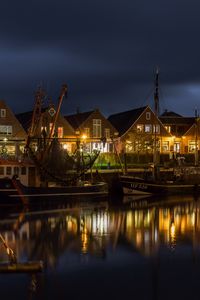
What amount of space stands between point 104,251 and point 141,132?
51.4 metres

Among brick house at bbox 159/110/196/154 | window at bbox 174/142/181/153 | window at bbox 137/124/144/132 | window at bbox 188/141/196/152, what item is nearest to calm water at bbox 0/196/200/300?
window at bbox 137/124/144/132

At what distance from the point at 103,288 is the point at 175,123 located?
65.0 metres

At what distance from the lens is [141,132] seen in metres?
76.1

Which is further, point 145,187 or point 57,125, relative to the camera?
point 57,125

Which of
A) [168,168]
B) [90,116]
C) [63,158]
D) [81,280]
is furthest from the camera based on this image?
[90,116]

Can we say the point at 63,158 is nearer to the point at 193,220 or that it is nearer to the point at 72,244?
the point at 193,220

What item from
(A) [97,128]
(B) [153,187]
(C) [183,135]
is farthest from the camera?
(C) [183,135]

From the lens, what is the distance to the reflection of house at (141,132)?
74125 millimetres

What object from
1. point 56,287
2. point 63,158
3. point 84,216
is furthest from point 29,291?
point 63,158

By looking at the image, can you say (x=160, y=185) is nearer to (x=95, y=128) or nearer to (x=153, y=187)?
(x=153, y=187)

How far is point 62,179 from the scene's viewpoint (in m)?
46.6

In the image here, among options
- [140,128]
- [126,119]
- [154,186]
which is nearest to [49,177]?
[154,186]

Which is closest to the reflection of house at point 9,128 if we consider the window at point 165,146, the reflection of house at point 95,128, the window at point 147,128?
the reflection of house at point 95,128

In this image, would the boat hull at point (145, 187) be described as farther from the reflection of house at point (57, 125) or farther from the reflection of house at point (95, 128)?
the reflection of house at point (95, 128)
